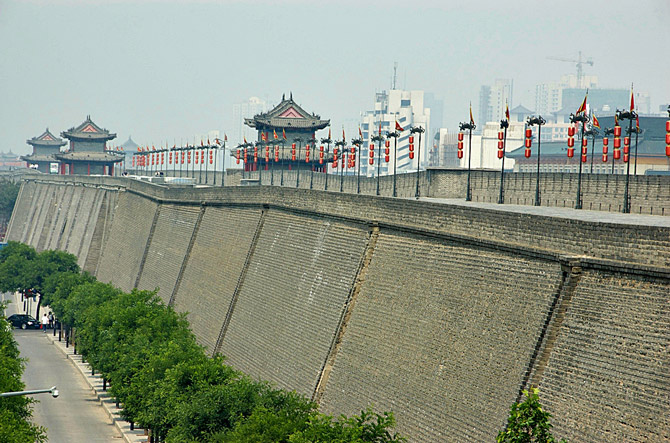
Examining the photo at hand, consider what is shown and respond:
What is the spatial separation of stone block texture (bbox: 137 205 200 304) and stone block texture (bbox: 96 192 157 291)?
1.74 metres

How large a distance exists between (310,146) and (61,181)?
26851 mm

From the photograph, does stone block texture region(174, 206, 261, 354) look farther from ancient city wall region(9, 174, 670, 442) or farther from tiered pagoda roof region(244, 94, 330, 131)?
tiered pagoda roof region(244, 94, 330, 131)

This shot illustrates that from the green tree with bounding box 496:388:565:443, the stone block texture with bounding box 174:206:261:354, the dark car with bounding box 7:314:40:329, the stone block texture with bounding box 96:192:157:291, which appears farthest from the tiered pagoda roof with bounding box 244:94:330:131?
the green tree with bounding box 496:388:565:443

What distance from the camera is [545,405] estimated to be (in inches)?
750

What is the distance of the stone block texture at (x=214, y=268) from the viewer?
129 ft

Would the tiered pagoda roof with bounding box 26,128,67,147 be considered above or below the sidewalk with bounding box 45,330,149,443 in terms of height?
above

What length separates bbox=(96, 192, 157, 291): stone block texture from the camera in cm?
5759

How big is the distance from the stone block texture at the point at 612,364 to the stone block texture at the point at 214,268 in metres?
20.0

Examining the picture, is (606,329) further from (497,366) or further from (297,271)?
(297,271)

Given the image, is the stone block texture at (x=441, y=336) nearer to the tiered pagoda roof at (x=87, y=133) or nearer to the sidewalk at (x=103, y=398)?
the sidewalk at (x=103, y=398)

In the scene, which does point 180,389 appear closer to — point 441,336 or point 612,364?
point 441,336

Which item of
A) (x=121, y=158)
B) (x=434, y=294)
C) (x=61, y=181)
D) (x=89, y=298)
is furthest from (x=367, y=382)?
(x=121, y=158)

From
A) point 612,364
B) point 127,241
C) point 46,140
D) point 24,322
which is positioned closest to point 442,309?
point 612,364

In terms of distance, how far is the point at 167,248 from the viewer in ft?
169
